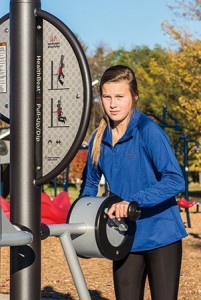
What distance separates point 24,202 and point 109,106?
897mm

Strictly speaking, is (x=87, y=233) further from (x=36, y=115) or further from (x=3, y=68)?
(x=3, y=68)

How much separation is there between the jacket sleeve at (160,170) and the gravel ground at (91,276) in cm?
370

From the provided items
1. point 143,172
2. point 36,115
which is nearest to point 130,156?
point 143,172

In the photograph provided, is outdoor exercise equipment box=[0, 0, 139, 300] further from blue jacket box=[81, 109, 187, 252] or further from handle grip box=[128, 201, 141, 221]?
blue jacket box=[81, 109, 187, 252]

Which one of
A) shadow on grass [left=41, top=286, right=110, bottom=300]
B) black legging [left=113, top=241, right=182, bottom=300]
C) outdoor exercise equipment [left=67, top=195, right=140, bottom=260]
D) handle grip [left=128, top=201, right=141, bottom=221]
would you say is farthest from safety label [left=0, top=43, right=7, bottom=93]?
shadow on grass [left=41, top=286, right=110, bottom=300]

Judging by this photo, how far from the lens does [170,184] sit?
3.25 meters

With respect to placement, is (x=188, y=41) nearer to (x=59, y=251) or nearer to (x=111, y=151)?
(x=59, y=251)

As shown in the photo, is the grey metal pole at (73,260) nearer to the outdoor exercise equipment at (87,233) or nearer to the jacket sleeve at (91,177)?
the outdoor exercise equipment at (87,233)

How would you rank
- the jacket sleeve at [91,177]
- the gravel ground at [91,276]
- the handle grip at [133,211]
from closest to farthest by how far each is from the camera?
1. the handle grip at [133,211]
2. the jacket sleeve at [91,177]
3. the gravel ground at [91,276]

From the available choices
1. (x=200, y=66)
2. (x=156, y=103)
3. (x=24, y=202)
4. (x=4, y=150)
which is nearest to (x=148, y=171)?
(x=24, y=202)

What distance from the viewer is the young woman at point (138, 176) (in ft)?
11.0

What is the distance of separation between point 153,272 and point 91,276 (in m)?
4.93

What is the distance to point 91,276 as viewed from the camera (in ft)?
27.7

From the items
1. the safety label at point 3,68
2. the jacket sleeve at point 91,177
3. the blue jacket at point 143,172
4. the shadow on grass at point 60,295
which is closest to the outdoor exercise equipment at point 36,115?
the safety label at point 3,68
